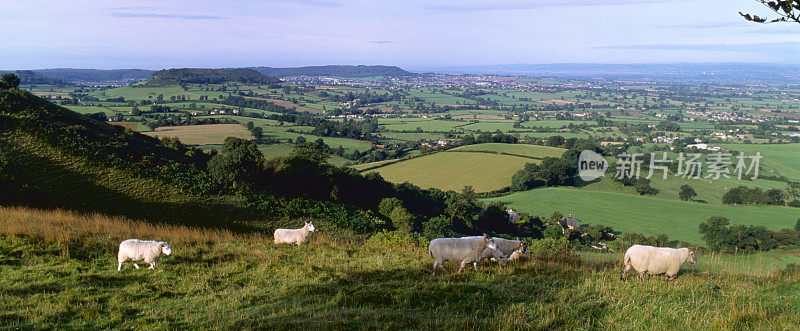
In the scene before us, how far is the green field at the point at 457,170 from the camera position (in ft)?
213

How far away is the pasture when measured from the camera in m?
73.8

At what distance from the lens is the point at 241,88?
19250cm

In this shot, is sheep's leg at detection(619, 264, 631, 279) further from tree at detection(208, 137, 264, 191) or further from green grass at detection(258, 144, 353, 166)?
green grass at detection(258, 144, 353, 166)

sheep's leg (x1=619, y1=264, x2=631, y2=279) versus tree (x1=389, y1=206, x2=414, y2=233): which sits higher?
sheep's leg (x1=619, y1=264, x2=631, y2=279)

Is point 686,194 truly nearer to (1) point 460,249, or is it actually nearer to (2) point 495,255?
(2) point 495,255

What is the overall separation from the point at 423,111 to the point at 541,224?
135m

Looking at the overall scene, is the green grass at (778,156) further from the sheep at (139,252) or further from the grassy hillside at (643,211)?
the sheep at (139,252)

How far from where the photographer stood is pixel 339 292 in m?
8.49

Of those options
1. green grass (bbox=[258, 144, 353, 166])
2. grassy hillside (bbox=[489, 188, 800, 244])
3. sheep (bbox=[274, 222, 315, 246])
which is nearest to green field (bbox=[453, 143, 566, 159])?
grassy hillside (bbox=[489, 188, 800, 244])

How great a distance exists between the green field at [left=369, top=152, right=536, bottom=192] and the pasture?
3307 cm

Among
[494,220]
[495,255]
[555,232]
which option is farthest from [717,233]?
[495,255]

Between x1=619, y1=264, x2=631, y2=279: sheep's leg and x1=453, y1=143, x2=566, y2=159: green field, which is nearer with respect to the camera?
x1=619, y1=264, x2=631, y2=279: sheep's leg

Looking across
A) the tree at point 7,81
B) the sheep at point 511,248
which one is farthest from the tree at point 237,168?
the tree at point 7,81

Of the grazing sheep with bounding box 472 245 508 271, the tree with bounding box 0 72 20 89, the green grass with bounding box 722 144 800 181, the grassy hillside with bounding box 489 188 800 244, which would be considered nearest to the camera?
the grazing sheep with bounding box 472 245 508 271
